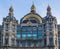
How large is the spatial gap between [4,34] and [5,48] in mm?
3815

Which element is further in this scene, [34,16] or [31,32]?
[34,16]

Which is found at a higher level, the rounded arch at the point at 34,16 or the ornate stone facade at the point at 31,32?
the rounded arch at the point at 34,16

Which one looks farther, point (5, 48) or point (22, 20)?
point (22, 20)

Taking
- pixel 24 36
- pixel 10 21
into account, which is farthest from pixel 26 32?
pixel 10 21

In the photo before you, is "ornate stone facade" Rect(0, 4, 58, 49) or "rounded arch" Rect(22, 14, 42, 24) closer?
"ornate stone facade" Rect(0, 4, 58, 49)

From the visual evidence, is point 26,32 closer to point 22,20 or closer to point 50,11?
point 22,20

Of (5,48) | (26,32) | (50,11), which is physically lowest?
(5,48)

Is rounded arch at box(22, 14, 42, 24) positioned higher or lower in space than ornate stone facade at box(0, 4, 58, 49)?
higher

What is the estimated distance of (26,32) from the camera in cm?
6228

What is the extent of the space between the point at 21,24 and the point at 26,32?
254 cm

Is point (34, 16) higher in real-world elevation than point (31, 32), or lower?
higher

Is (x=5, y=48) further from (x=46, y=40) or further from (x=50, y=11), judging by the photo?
(x=50, y=11)

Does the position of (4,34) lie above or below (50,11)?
below

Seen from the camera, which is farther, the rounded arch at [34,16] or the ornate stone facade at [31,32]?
the rounded arch at [34,16]
